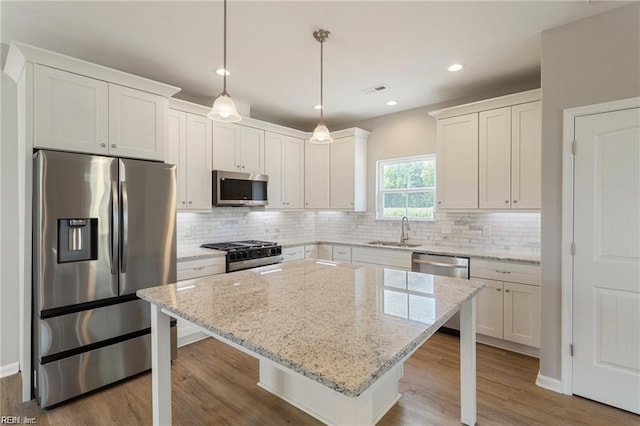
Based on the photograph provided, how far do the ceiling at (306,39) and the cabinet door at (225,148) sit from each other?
438mm

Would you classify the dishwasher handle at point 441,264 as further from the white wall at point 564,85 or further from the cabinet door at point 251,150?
the cabinet door at point 251,150

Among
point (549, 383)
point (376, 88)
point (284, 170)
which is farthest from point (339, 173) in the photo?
point (549, 383)

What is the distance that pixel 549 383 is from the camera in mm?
2443

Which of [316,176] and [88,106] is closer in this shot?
[88,106]

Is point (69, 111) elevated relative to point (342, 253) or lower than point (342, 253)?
elevated

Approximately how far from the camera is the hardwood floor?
2100 millimetres

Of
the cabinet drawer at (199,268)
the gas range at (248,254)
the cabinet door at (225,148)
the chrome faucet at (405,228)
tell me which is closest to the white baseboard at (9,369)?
the cabinet drawer at (199,268)

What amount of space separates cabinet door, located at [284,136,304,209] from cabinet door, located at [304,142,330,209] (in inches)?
3.1

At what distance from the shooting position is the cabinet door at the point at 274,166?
4.34 metres

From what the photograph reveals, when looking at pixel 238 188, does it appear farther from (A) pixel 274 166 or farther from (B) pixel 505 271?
(B) pixel 505 271

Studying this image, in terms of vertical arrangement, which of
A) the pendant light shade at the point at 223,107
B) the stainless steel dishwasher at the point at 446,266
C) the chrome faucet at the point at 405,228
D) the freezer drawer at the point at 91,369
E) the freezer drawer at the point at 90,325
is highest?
the pendant light shade at the point at 223,107

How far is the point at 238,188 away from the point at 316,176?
Answer: 1.35 m

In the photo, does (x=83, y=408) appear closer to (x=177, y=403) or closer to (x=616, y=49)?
(x=177, y=403)

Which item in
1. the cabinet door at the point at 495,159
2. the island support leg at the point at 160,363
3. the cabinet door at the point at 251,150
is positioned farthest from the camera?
the cabinet door at the point at 251,150
